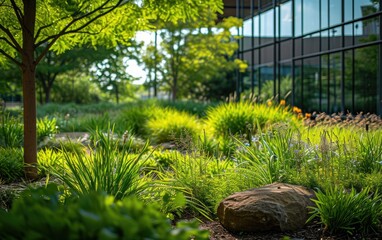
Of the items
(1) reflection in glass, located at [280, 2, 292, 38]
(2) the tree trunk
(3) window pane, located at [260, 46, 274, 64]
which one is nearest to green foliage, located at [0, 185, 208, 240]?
(2) the tree trunk

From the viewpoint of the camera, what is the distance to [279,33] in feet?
69.6

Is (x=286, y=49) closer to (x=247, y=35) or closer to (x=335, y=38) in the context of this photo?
(x=335, y=38)

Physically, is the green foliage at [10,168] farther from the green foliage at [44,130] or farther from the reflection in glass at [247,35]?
the reflection in glass at [247,35]

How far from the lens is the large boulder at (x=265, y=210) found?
4.59 m

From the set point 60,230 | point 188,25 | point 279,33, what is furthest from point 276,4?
point 60,230

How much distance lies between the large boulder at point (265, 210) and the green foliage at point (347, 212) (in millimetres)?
203

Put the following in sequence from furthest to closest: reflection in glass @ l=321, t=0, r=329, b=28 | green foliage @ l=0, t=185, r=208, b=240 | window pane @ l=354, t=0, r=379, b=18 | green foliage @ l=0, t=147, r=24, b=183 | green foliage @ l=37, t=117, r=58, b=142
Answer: reflection in glass @ l=321, t=0, r=329, b=28 → window pane @ l=354, t=0, r=379, b=18 → green foliage @ l=37, t=117, r=58, b=142 → green foliage @ l=0, t=147, r=24, b=183 → green foliage @ l=0, t=185, r=208, b=240

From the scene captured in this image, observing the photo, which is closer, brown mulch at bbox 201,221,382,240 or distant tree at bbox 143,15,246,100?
brown mulch at bbox 201,221,382,240

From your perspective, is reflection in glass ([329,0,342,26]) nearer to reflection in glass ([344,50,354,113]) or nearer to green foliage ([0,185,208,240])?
reflection in glass ([344,50,354,113])

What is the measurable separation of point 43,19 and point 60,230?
607 cm

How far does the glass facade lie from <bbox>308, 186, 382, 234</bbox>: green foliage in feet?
28.1

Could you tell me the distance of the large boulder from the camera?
4.59 metres

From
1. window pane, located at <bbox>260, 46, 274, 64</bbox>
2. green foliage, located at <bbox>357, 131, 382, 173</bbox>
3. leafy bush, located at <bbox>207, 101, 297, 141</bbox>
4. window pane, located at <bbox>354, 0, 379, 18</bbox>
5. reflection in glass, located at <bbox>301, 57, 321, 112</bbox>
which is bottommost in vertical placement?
green foliage, located at <bbox>357, 131, 382, 173</bbox>

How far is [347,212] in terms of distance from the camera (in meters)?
4.47
